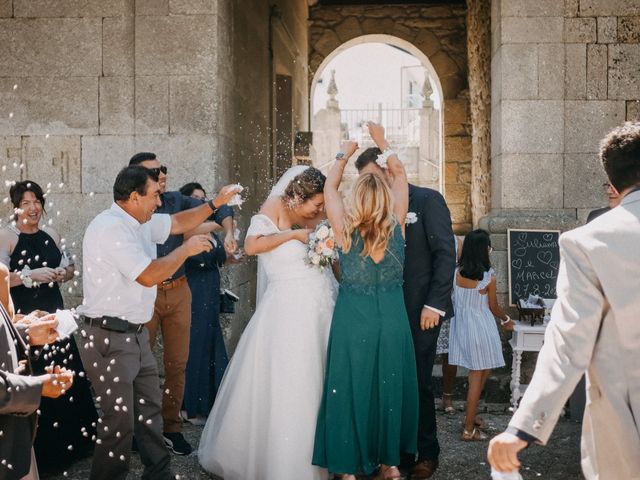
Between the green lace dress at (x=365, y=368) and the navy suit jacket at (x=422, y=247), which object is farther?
the navy suit jacket at (x=422, y=247)

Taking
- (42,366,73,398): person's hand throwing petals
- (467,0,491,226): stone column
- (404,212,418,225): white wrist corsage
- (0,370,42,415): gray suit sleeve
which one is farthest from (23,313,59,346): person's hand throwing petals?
(467,0,491,226): stone column

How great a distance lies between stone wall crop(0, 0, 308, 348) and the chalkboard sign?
2.56 meters

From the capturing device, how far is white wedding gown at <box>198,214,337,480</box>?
3.99 metres

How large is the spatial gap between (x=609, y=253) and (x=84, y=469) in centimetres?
352

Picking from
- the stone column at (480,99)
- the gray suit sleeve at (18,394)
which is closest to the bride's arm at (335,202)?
the gray suit sleeve at (18,394)

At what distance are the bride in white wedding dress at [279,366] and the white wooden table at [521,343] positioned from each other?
1835 millimetres

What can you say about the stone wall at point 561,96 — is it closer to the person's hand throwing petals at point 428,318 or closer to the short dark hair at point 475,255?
the short dark hair at point 475,255

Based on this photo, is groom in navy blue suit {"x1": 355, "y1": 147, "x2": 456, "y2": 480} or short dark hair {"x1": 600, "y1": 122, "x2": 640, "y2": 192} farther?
A: groom in navy blue suit {"x1": 355, "y1": 147, "x2": 456, "y2": 480}

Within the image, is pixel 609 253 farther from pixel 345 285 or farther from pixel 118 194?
pixel 118 194

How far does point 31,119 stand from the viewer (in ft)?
20.1

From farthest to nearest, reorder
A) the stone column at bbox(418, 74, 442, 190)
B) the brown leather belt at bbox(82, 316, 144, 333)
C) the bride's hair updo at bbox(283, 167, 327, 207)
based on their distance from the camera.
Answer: the stone column at bbox(418, 74, 442, 190)
the bride's hair updo at bbox(283, 167, 327, 207)
the brown leather belt at bbox(82, 316, 144, 333)

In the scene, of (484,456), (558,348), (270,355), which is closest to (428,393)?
(484,456)

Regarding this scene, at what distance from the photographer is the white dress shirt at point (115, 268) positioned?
354 cm

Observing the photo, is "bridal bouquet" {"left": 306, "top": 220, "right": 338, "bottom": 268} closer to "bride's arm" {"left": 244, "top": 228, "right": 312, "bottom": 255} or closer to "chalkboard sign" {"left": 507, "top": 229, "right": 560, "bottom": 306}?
"bride's arm" {"left": 244, "top": 228, "right": 312, "bottom": 255}
